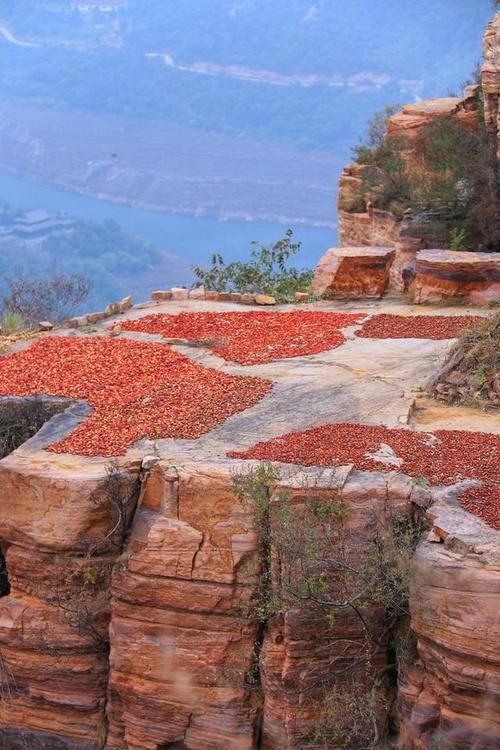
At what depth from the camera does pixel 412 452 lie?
10.6 metres

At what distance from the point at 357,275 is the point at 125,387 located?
543 centimetres

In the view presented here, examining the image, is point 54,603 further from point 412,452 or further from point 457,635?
point 457,635

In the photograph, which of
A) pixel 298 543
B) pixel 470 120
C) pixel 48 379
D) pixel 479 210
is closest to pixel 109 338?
pixel 48 379

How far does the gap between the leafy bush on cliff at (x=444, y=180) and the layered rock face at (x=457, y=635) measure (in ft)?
36.6

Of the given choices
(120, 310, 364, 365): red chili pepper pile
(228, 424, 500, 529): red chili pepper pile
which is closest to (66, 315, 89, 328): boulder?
(120, 310, 364, 365): red chili pepper pile

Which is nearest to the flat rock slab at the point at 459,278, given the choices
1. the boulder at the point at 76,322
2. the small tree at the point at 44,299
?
the boulder at the point at 76,322

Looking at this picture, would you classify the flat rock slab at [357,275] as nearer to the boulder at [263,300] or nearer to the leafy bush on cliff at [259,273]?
the boulder at [263,300]

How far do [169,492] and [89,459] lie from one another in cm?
90

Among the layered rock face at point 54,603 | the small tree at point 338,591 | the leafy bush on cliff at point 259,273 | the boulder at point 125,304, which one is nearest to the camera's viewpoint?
the small tree at point 338,591

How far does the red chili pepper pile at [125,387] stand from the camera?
11.4 metres

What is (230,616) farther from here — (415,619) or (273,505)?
(415,619)

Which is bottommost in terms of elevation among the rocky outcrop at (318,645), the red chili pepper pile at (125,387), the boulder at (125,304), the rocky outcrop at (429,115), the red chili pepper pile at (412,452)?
the rocky outcrop at (318,645)

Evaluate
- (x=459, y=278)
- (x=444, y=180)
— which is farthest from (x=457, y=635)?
(x=444, y=180)

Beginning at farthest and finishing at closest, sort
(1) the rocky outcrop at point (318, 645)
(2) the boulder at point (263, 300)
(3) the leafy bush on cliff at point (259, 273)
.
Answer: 1. (3) the leafy bush on cliff at point (259, 273)
2. (2) the boulder at point (263, 300)
3. (1) the rocky outcrop at point (318, 645)
